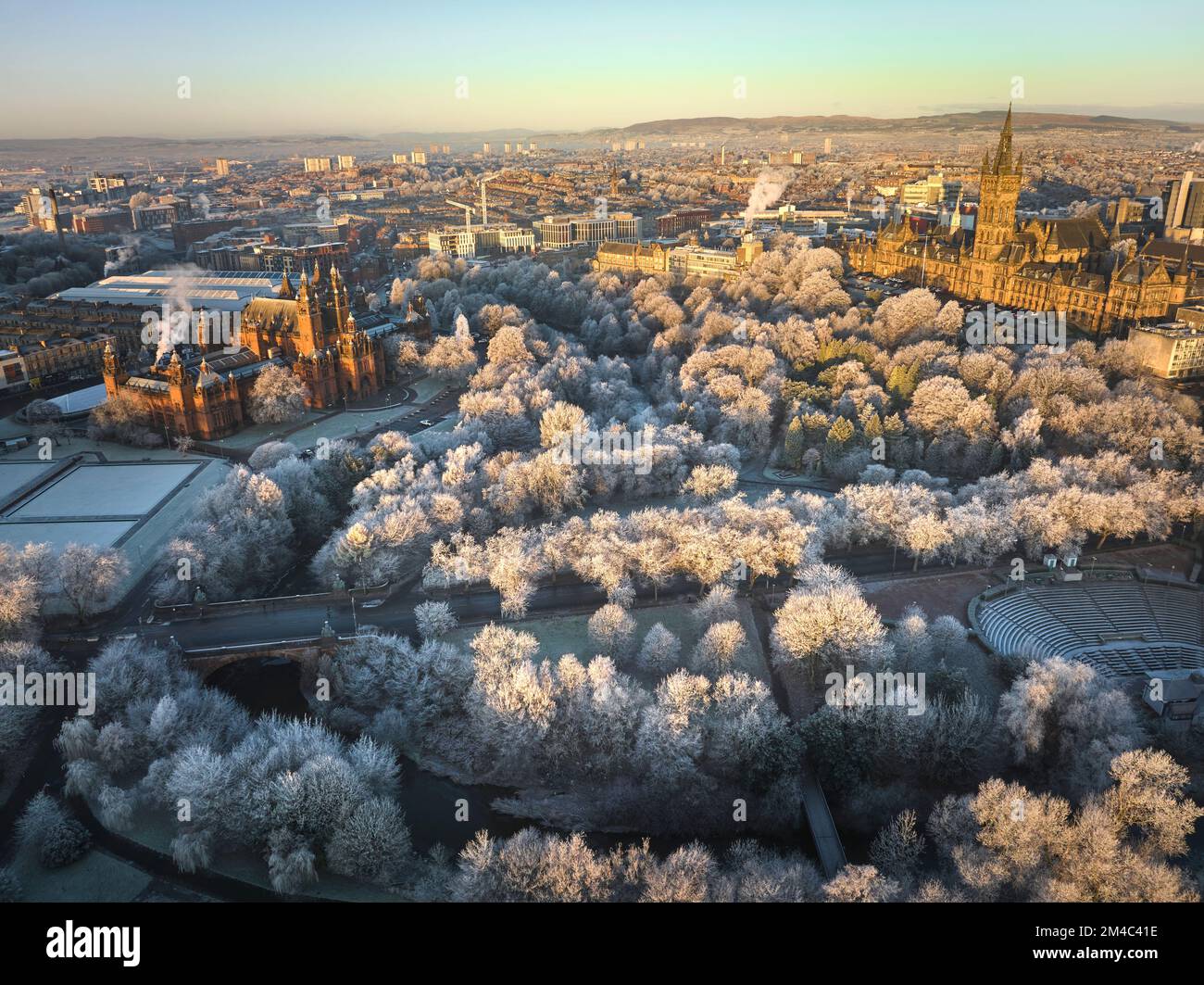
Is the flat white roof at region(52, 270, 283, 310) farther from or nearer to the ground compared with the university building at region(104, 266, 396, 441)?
farther from the ground

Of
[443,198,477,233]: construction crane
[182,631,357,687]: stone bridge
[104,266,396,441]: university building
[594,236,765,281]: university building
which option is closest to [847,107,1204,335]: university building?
[594,236,765,281]: university building

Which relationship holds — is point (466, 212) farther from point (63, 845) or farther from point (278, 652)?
point (63, 845)

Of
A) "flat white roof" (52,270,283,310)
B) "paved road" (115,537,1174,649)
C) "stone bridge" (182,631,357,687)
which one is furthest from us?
Answer: "flat white roof" (52,270,283,310)

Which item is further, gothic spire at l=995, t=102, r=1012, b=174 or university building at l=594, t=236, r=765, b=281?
university building at l=594, t=236, r=765, b=281

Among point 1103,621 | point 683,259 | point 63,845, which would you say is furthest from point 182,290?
point 1103,621

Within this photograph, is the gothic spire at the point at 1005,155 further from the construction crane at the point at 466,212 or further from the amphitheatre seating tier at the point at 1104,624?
the construction crane at the point at 466,212

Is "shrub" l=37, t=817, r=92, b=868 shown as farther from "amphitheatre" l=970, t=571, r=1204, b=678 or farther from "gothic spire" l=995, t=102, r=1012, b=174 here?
"gothic spire" l=995, t=102, r=1012, b=174

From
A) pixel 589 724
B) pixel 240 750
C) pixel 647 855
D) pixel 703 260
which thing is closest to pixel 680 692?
pixel 589 724
